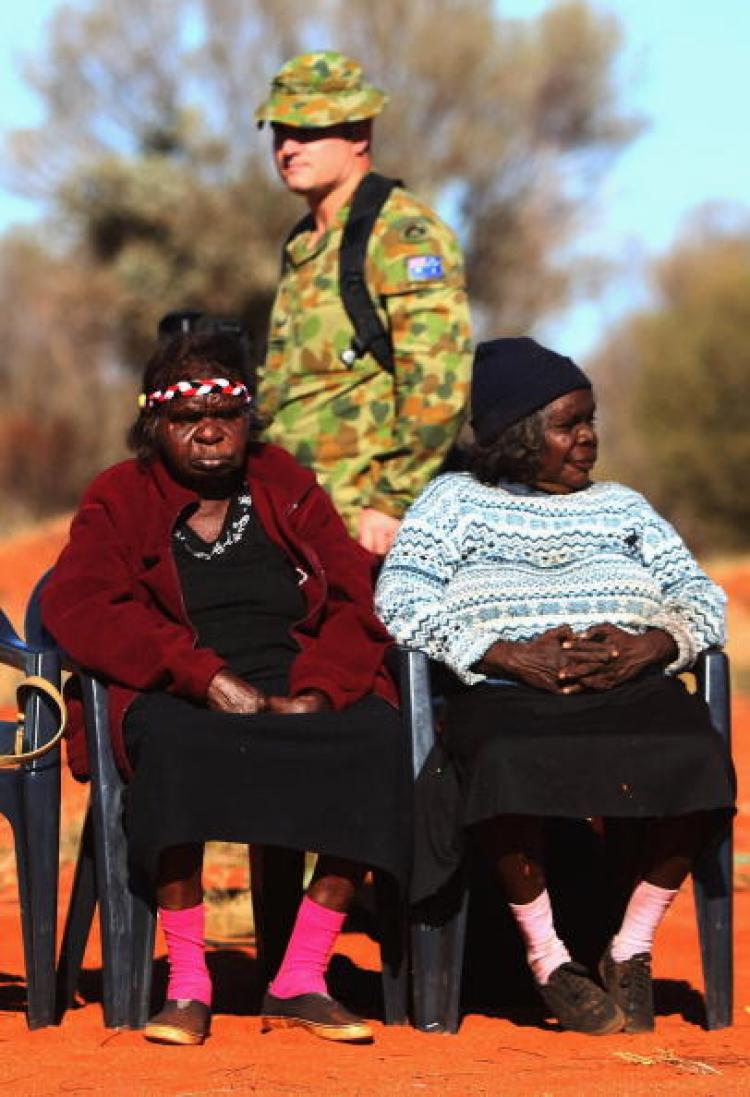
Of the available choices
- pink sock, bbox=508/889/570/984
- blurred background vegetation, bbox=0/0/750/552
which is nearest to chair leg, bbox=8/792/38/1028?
pink sock, bbox=508/889/570/984

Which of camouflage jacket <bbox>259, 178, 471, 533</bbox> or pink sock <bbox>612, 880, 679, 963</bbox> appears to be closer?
pink sock <bbox>612, 880, 679, 963</bbox>

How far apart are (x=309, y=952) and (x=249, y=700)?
611 mm

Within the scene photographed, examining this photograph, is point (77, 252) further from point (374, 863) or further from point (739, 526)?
point (374, 863)

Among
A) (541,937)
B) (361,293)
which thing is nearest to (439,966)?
(541,937)

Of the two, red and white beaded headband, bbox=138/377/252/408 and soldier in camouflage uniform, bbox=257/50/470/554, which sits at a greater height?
soldier in camouflage uniform, bbox=257/50/470/554

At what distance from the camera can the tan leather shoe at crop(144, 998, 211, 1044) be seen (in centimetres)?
475

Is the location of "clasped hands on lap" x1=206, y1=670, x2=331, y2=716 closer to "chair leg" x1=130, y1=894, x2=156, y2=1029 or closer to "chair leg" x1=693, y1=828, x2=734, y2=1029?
"chair leg" x1=130, y1=894, x2=156, y2=1029

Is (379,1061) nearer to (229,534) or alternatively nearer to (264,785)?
(264,785)

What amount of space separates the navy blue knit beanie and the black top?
2.20 feet

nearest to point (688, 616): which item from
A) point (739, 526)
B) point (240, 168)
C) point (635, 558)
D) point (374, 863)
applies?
point (635, 558)

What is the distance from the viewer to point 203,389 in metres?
5.26

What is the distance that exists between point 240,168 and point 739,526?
1033 cm

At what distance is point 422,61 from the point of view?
33375 millimetres

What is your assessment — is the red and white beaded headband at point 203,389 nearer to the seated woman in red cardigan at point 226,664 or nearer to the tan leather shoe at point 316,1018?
the seated woman in red cardigan at point 226,664
